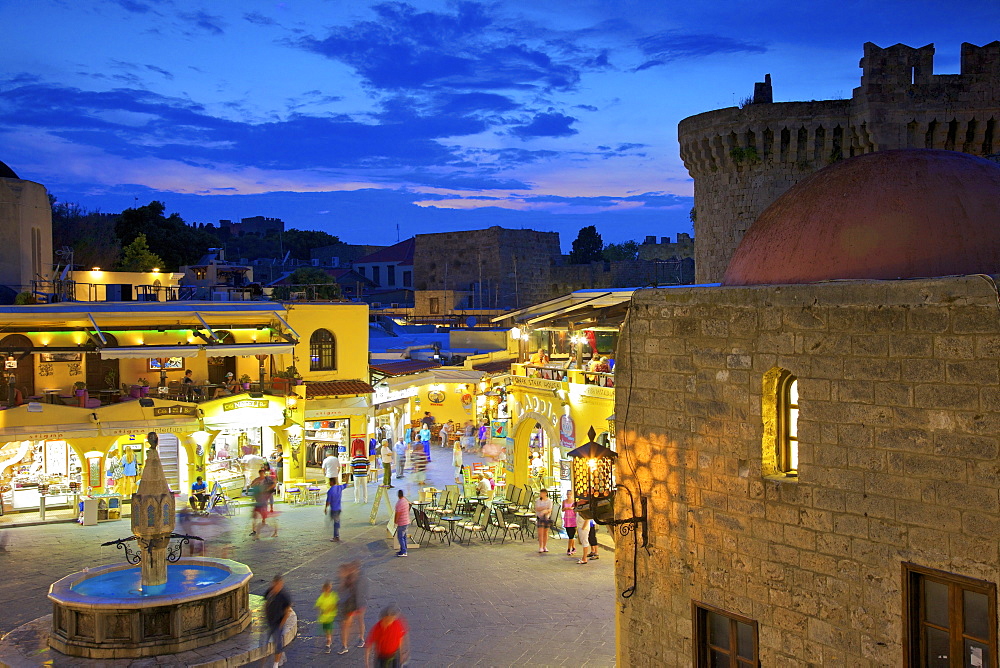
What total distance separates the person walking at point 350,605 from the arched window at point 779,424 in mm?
6659

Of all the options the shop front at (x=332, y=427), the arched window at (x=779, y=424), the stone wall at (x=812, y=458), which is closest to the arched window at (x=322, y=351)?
the shop front at (x=332, y=427)

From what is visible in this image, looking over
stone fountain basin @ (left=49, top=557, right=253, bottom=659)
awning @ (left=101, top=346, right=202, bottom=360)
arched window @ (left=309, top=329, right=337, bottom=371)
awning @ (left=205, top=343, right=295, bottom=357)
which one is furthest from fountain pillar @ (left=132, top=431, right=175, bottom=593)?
arched window @ (left=309, top=329, right=337, bottom=371)

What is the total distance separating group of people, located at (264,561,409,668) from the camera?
34.0 ft

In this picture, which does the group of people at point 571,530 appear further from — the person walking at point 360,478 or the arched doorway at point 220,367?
the arched doorway at point 220,367

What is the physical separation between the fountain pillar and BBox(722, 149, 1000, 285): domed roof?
8559mm

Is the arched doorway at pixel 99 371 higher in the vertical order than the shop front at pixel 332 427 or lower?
higher

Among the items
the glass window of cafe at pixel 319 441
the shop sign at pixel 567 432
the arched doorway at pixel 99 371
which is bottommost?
the glass window of cafe at pixel 319 441

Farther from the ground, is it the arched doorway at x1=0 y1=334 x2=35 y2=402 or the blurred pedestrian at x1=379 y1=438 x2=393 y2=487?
the arched doorway at x1=0 y1=334 x2=35 y2=402

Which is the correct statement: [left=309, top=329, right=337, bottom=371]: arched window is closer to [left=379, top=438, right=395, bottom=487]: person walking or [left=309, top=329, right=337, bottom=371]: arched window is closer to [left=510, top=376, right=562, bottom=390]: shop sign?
[left=379, top=438, right=395, bottom=487]: person walking

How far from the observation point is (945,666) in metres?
6.71

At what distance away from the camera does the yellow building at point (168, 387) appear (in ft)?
68.1

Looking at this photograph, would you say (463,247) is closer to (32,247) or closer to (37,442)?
(32,247)

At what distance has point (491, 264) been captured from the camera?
184 ft

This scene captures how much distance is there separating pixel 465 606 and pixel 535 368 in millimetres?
8365
